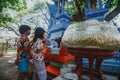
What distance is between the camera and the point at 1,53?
14148 millimetres

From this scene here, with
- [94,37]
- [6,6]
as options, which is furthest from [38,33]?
[6,6]

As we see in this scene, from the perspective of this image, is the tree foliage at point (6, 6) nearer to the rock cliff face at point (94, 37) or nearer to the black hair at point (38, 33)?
the black hair at point (38, 33)

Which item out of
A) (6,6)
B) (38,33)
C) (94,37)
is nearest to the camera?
(94,37)

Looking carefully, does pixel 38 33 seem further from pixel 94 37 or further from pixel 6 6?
pixel 6 6

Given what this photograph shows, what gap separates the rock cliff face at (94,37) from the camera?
1912mm

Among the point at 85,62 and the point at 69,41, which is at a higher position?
the point at 69,41

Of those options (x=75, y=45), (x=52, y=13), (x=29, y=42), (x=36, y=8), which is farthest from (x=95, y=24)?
(x=36, y=8)

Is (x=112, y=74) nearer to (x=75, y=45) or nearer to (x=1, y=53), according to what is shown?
(x=75, y=45)

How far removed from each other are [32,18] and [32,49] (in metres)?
31.3

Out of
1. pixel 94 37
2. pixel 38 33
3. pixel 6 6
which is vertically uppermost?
pixel 6 6

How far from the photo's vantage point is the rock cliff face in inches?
75.3

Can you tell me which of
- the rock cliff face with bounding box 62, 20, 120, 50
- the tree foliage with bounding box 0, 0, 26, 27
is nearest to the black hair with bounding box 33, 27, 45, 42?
the rock cliff face with bounding box 62, 20, 120, 50

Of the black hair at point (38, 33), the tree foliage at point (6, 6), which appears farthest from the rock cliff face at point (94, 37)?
the tree foliage at point (6, 6)

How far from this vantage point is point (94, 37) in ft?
6.29
